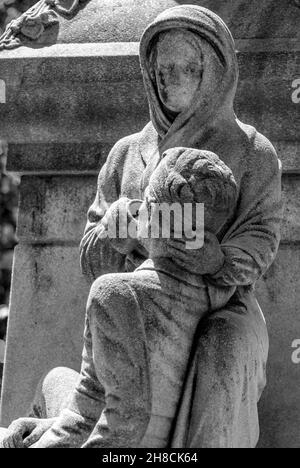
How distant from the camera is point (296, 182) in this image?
29.8 ft

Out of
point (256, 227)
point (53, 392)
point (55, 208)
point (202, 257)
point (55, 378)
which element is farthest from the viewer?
point (55, 208)

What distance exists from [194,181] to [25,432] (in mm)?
1309

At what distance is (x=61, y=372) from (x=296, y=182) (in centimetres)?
143

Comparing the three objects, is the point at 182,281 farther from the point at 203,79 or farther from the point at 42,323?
the point at 42,323

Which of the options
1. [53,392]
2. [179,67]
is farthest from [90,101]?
[53,392]

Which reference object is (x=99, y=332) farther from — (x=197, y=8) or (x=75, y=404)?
(x=197, y=8)

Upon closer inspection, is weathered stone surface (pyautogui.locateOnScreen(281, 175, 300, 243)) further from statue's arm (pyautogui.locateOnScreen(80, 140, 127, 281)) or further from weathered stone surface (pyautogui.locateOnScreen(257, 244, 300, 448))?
statue's arm (pyautogui.locateOnScreen(80, 140, 127, 281))

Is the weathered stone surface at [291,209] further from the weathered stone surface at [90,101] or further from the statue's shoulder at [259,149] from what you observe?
the statue's shoulder at [259,149]

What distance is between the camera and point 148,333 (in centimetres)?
780

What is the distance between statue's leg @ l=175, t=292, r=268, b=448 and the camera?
7699mm

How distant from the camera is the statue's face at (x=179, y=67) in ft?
27.1

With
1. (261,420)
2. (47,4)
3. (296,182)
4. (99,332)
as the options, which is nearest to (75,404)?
(99,332)

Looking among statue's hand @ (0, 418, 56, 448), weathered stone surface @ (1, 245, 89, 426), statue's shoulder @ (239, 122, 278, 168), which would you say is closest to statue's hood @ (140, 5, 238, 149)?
statue's shoulder @ (239, 122, 278, 168)

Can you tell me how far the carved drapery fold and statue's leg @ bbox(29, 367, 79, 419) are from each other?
1705 mm
